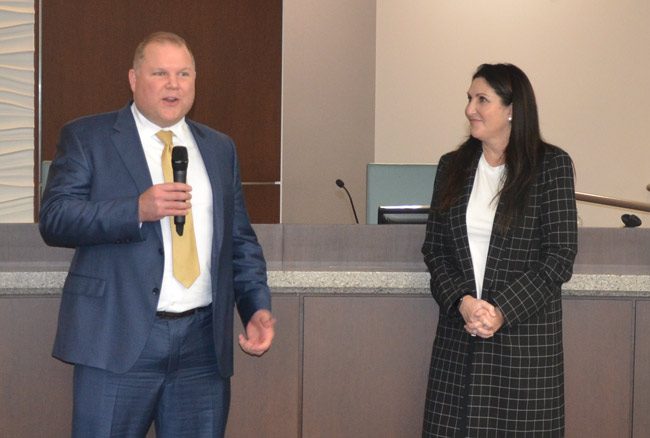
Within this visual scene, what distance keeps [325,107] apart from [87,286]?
404 centimetres

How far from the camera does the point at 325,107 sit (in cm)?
618

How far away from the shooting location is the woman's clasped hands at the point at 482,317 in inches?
100

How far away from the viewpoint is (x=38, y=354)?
289 centimetres

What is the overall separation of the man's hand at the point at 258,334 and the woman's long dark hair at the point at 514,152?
66 centimetres

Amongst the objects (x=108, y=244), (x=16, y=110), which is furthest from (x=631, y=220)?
(x=16, y=110)

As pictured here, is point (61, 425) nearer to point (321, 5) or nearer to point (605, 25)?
point (321, 5)

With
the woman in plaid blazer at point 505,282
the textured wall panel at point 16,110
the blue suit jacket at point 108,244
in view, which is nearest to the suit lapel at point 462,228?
the woman in plaid blazer at point 505,282

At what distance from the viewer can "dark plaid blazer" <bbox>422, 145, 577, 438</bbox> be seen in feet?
8.59

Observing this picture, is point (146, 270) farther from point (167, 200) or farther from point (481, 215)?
point (481, 215)

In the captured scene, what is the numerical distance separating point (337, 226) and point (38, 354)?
1.05 metres

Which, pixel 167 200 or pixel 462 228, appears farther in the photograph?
pixel 462 228

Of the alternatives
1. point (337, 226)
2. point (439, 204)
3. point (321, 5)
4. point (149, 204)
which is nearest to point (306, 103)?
point (321, 5)

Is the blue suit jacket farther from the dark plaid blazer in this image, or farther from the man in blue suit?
the dark plaid blazer

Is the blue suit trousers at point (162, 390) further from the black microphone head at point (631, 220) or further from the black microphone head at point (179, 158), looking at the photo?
the black microphone head at point (631, 220)
